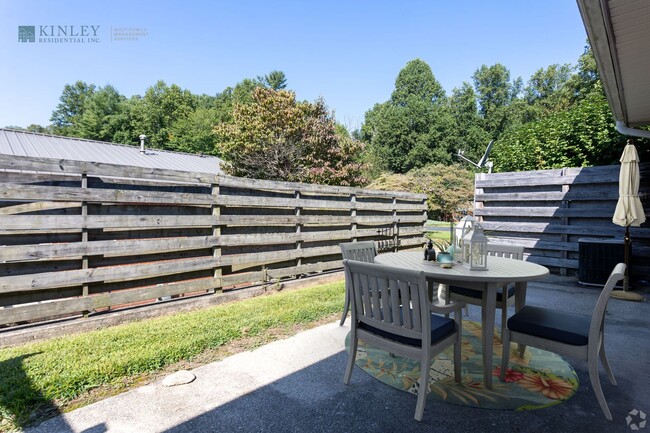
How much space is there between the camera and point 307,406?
192cm

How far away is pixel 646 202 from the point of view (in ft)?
16.4

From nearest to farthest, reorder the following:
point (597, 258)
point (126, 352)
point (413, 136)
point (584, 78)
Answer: point (126, 352) → point (597, 258) → point (584, 78) → point (413, 136)

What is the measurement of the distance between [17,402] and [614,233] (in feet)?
23.9

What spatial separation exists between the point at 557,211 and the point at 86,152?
1253cm

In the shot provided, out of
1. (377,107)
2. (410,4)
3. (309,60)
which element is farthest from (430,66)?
(410,4)

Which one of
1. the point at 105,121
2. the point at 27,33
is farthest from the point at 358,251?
the point at 105,121

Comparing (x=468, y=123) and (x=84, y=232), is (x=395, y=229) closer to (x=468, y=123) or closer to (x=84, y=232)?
(x=84, y=232)

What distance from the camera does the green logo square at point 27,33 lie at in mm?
6301

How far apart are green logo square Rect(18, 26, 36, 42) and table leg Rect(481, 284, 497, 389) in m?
8.81

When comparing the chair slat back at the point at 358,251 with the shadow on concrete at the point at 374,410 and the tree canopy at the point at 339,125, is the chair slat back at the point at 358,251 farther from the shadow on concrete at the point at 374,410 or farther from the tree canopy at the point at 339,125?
the tree canopy at the point at 339,125

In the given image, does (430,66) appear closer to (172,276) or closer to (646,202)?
(646,202)

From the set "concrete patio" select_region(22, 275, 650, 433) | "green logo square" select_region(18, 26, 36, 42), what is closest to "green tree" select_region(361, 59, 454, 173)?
"green logo square" select_region(18, 26, 36, 42)

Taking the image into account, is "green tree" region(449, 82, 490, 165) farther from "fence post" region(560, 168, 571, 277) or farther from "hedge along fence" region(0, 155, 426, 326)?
"hedge along fence" region(0, 155, 426, 326)

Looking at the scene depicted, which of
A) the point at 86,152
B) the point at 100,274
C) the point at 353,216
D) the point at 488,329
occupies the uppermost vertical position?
the point at 86,152
